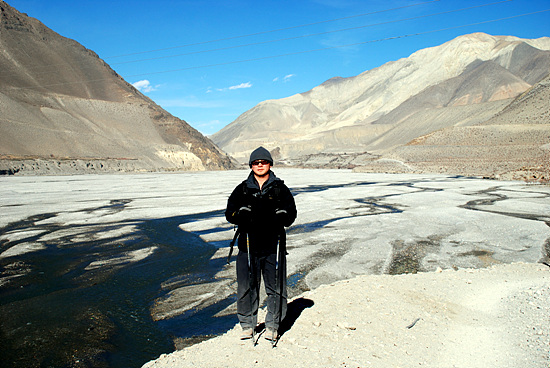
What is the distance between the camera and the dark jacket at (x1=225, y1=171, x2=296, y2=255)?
4.11 metres

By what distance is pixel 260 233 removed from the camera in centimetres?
421

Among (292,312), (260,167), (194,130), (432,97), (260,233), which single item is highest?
(432,97)

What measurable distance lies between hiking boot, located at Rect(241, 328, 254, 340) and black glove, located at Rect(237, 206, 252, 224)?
1.26 m

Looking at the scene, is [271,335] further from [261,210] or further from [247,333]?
[261,210]

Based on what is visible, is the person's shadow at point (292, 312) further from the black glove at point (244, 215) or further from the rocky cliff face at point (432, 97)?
the rocky cliff face at point (432, 97)

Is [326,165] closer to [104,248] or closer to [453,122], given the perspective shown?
[453,122]

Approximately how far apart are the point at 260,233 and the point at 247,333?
1157 mm

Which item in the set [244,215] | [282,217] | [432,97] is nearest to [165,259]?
[244,215]

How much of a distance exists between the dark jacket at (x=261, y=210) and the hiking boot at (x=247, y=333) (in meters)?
0.96

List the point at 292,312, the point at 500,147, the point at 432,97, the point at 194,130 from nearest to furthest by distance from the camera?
the point at 292,312
the point at 500,147
the point at 194,130
the point at 432,97

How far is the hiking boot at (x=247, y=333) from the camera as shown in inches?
169

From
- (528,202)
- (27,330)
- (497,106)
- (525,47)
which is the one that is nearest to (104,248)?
(27,330)

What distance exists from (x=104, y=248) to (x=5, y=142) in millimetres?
53651

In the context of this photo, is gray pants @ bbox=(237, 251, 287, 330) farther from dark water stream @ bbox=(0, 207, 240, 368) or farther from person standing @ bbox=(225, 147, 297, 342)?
dark water stream @ bbox=(0, 207, 240, 368)
